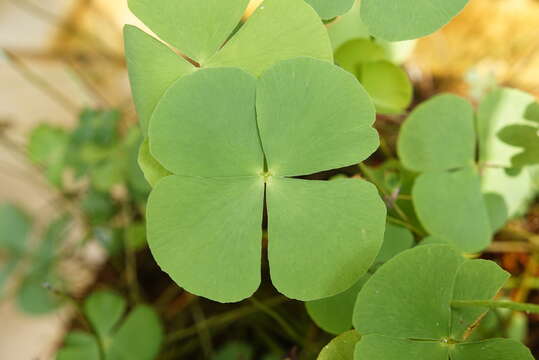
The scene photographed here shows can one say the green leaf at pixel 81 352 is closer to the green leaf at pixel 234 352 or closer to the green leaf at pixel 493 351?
the green leaf at pixel 234 352

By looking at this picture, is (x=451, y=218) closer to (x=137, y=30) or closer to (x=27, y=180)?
(x=137, y=30)

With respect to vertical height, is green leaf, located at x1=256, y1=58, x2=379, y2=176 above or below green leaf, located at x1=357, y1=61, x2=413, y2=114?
above

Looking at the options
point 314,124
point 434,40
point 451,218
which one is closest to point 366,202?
point 314,124

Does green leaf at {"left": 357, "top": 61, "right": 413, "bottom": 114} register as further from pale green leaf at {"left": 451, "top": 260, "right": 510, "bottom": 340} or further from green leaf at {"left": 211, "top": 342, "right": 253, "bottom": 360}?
green leaf at {"left": 211, "top": 342, "right": 253, "bottom": 360}

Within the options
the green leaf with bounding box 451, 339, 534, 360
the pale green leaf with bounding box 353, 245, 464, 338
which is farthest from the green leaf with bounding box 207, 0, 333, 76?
the green leaf with bounding box 451, 339, 534, 360

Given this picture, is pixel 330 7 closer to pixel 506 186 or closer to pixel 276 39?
pixel 276 39

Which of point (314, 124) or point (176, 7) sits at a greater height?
point (176, 7)
